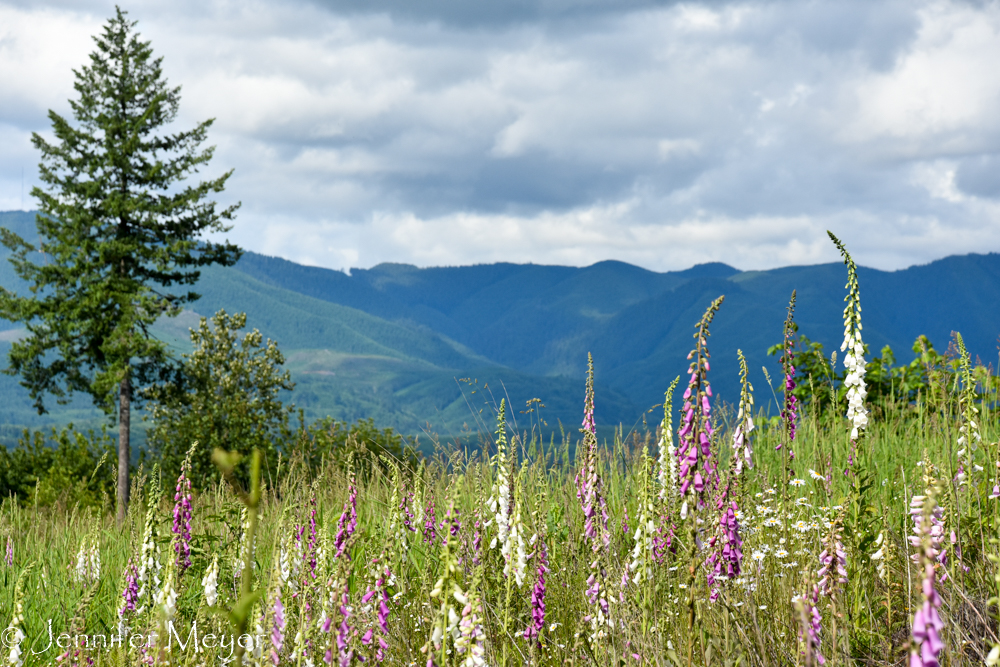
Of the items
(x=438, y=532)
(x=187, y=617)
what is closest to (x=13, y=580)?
(x=187, y=617)

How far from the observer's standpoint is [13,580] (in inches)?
245

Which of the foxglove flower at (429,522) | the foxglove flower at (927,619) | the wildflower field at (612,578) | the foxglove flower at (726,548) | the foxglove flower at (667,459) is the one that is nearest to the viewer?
the foxglove flower at (927,619)

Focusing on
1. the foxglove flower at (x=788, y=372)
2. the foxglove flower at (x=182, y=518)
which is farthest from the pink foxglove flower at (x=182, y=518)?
the foxglove flower at (x=788, y=372)

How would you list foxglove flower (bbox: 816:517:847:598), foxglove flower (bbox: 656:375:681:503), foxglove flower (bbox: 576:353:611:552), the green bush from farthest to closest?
the green bush → foxglove flower (bbox: 576:353:611:552) → foxglove flower (bbox: 656:375:681:503) → foxglove flower (bbox: 816:517:847:598)

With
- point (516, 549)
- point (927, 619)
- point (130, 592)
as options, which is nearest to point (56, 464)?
point (130, 592)

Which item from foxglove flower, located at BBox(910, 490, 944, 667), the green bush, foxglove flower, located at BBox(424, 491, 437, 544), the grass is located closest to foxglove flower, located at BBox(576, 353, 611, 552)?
the grass

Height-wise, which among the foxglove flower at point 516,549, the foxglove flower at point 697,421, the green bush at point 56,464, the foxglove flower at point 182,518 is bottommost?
the green bush at point 56,464

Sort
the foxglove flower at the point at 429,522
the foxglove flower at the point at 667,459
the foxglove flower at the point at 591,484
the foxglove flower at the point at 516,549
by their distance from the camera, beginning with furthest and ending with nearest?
the foxglove flower at the point at 429,522 → the foxglove flower at the point at 591,484 → the foxglove flower at the point at 667,459 → the foxglove flower at the point at 516,549

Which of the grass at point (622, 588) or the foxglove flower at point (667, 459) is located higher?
the foxglove flower at point (667, 459)

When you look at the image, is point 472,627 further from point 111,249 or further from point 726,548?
point 111,249

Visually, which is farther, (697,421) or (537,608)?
(537,608)

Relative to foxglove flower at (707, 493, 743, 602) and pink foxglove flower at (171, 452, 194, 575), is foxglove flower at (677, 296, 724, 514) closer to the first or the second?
foxglove flower at (707, 493, 743, 602)

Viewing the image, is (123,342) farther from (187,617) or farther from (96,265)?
(187,617)

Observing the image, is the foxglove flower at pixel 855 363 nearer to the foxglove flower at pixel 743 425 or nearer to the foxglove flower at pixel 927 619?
the foxglove flower at pixel 743 425
